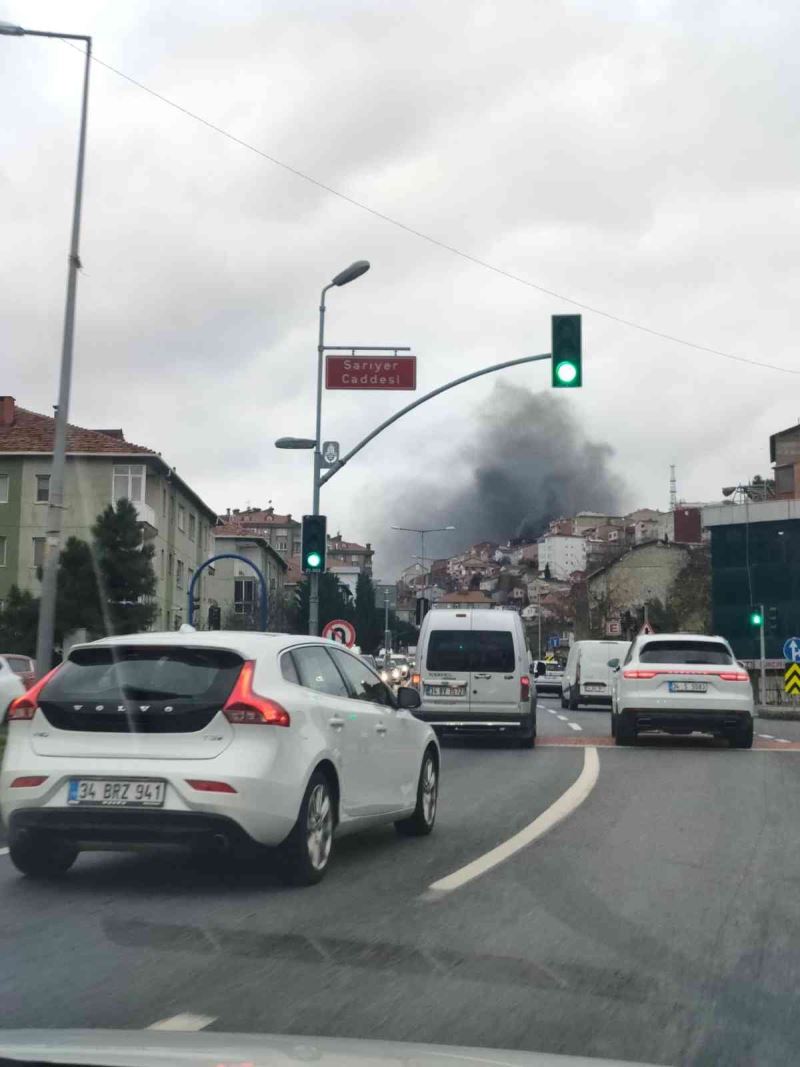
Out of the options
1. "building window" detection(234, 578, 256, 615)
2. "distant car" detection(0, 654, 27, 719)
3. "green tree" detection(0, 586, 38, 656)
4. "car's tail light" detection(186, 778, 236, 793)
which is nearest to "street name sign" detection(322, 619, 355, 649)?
"distant car" detection(0, 654, 27, 719)

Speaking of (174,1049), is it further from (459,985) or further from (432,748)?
(432,748)

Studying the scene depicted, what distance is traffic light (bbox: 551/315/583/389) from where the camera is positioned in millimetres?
20469

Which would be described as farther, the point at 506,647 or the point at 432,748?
the point at 506,647

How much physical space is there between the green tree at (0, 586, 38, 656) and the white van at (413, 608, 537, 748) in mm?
28417

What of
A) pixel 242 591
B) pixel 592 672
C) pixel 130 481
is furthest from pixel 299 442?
pixel 242 591

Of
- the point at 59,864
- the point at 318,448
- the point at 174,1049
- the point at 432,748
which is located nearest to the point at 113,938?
Answer: the point at 59,864

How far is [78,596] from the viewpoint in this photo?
169ft

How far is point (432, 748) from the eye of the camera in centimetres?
1081

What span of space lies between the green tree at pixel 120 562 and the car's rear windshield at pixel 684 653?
32733 mm

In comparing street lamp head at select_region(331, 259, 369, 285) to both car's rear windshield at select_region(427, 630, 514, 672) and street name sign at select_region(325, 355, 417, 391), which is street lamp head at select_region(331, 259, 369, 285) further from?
car's rear windshield at select_region(427, 630, 514, 672)

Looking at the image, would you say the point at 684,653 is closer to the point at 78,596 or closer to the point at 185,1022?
the point at 185,1022

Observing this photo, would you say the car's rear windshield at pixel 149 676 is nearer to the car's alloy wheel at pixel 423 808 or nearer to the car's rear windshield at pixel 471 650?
the car's alloy wheel at pixel 423 808

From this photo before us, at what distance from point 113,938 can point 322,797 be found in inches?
76.6

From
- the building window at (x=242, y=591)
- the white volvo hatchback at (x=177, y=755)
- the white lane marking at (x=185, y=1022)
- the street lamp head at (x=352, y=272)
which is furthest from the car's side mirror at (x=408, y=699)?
the building window at (x=242, y=591)
